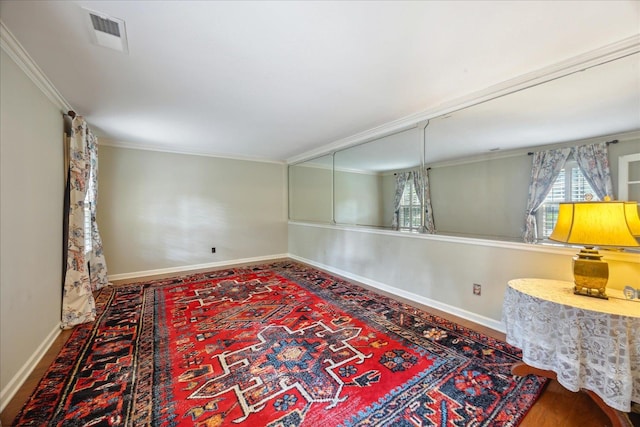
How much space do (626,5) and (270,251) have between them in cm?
546

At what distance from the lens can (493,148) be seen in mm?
2787

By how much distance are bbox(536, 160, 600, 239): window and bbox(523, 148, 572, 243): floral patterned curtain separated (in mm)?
39

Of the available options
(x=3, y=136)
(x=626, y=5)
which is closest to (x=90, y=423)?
(x=3, y=136)

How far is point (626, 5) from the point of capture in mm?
1321

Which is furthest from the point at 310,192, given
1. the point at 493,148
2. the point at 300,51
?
the point at 300,51

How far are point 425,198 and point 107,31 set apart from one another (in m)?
3.23

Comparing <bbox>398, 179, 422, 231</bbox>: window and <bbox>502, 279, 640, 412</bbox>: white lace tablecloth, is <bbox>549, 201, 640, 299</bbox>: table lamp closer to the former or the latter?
<bbox>502, 279, 640, 412</bbox>: white lace tablecloth

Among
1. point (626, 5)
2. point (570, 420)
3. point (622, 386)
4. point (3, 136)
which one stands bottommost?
point (570, 420)

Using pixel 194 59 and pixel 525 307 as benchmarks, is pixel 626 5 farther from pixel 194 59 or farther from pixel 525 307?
pixel 194 59

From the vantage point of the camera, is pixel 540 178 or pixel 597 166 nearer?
pixel 597 166

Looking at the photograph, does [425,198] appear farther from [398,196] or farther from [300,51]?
[300,51]

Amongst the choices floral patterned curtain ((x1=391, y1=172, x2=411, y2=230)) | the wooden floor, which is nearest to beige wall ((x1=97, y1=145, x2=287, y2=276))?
the wooden floor

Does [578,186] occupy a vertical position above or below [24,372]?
above

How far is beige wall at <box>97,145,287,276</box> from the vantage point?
4070 millimetres
